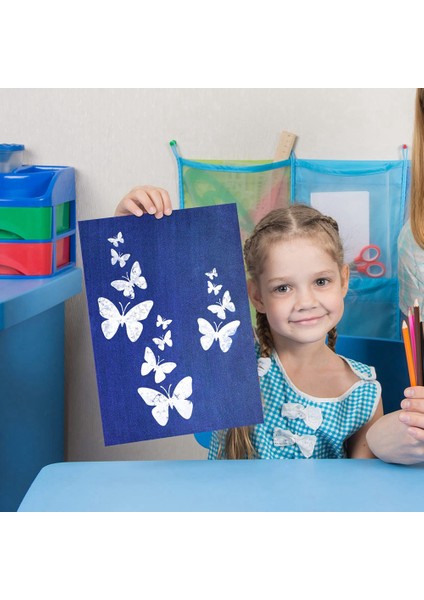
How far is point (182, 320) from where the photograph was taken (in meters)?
0.90

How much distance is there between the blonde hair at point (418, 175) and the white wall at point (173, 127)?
136mm

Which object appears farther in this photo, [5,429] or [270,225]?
[5,429]

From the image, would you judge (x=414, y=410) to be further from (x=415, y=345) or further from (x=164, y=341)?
(x=164, y=341)

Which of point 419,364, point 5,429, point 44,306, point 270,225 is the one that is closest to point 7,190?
point 44,306

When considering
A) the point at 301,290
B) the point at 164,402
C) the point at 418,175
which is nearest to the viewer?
the point at 164,402

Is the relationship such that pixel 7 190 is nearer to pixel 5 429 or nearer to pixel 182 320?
pixel 5 429

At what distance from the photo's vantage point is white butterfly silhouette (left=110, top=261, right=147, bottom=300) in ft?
2.91

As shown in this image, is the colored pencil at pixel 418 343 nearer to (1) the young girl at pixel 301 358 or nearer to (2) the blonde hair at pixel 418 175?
(1) the young girl at pixel 301 358

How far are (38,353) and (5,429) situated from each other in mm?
188

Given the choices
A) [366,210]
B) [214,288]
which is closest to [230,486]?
[214,288]

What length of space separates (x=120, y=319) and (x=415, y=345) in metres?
0.34

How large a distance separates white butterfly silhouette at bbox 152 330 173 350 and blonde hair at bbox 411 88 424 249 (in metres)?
0.93

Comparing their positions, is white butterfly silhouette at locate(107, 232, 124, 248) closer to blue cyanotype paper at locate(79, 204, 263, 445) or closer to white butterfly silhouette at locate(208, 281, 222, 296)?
blue cyanotype paper at locate(79, 204, 263, 445)

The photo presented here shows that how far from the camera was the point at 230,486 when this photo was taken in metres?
0.77
